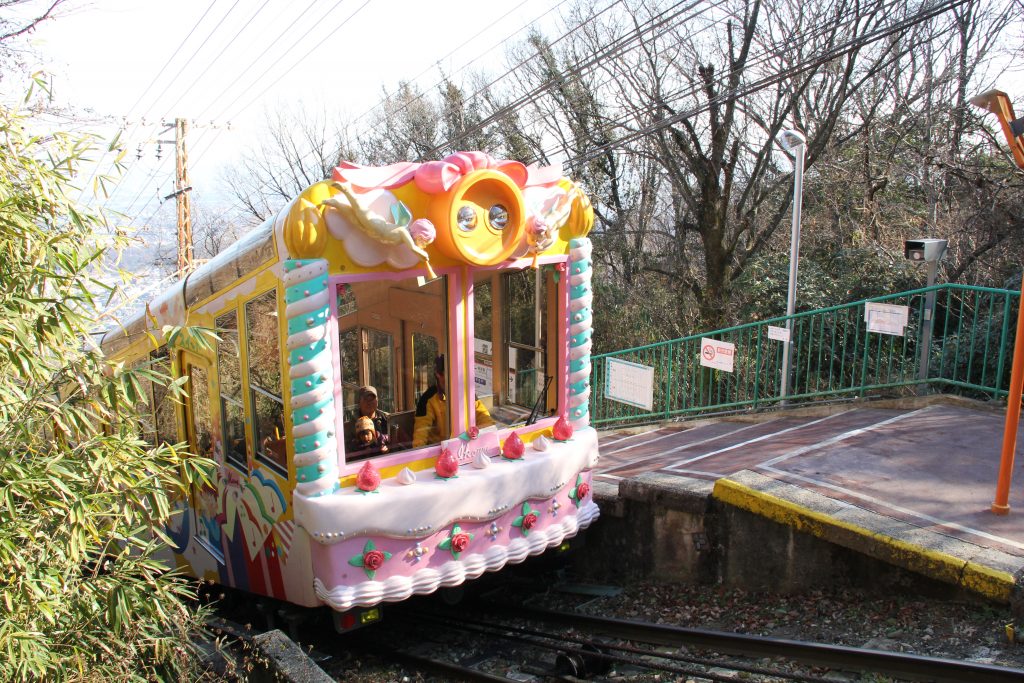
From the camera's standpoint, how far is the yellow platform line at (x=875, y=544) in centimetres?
454

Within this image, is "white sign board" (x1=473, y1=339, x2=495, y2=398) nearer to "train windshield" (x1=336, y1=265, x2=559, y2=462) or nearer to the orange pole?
"train windshield" (x1=336, y1=265, x2=559, y2=462)

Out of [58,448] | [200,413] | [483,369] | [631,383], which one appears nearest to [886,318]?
[631,383]

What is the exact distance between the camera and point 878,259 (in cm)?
1377

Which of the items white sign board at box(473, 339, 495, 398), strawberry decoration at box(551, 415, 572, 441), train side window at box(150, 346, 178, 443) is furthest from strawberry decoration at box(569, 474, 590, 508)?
train side window at box(150, 346, 178, 443)

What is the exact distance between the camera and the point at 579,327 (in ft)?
20.3

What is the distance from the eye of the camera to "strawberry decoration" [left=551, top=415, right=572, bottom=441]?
6.10m

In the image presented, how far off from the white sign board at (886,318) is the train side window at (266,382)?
6.04 m

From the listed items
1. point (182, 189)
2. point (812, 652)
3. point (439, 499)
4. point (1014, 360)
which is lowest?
point (812, 652)

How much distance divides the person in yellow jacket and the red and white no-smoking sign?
5.12 meters

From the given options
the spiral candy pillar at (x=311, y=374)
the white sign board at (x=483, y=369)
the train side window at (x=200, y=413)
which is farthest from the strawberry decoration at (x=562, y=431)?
the train side window at (x=200, y=413)

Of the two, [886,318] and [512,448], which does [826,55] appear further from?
[512,448]

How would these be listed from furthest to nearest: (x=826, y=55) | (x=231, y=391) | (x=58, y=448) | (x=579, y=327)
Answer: (x=826, y=55), (x=579, y=327), (x=231, y=391), (x=58, y=448)

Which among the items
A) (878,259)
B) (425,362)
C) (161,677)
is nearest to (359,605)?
(161,677)

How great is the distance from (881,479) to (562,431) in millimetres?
2301
